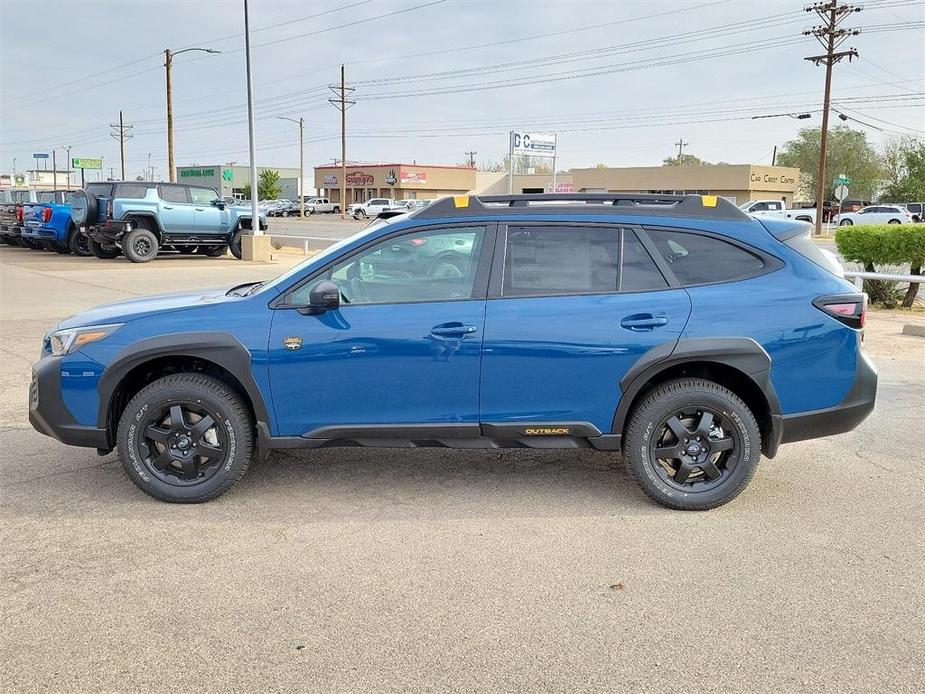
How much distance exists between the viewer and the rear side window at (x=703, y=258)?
15.3ft

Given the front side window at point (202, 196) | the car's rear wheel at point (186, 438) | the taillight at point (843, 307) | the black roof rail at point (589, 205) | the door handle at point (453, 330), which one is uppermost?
the front side window at point (202, 196)

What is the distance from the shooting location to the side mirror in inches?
176

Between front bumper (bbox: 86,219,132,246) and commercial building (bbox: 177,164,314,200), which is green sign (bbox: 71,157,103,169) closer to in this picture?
commercial building (bbox: 177,164,314,200)

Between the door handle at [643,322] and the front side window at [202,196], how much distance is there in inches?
761

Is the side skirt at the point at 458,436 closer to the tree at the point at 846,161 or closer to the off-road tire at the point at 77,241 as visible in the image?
the off-road tire at the point at 77,241

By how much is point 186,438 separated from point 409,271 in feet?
5.15

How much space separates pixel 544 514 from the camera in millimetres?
4641

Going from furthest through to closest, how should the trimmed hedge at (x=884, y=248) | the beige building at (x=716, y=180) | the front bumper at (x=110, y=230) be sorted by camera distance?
1. the beige building at (x=716, y=180)
2. the front bumper at (x=110, y=230)
3. the trimmed hedge at (x=884, y=248)

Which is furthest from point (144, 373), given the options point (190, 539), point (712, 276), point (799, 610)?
point (799, 610)

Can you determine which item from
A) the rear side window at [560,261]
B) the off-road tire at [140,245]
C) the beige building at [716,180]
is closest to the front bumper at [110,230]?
the off-road tire at [140,245]

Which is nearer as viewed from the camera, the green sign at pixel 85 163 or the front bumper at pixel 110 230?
the front bumper at pixel 110 230

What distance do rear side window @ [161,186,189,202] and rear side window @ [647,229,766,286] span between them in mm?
18936

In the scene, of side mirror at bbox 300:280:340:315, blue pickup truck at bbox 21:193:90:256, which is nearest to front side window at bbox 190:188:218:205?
blue pickup truck at bbox 21:193:90:256

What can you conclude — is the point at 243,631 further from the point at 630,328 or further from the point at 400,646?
the point at 630,328
